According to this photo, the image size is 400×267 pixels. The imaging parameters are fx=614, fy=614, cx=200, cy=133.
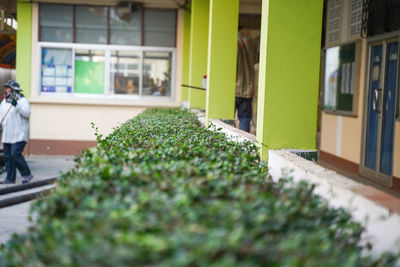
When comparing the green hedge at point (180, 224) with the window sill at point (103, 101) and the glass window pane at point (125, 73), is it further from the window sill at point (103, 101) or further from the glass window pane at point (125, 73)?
the glass window pane at point (125, 73)

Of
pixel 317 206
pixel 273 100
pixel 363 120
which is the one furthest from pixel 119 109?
pixel 317 206

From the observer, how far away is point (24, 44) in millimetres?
14500

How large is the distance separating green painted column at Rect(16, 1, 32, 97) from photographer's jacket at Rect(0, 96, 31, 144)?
377 centimetres

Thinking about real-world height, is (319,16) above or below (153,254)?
above

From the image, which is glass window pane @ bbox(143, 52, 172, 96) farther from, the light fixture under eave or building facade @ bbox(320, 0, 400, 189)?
building facade @ bbox(320, 0, 400, 189)

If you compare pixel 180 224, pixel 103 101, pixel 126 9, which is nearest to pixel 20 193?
pixel 103 101

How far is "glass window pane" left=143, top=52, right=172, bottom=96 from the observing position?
14992 mm

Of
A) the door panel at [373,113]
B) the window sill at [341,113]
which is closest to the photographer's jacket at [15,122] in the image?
the window sill at [341,113]

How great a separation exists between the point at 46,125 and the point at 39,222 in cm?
1267

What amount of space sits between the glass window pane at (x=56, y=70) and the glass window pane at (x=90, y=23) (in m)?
0.50

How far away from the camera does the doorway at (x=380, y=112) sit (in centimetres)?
898

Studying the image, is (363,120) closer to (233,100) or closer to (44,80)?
(233,100)

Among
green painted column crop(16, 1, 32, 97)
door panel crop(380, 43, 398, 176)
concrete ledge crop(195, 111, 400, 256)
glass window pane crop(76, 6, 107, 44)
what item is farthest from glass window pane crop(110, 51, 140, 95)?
concrete ledge crop(195, 111, 400, 256)

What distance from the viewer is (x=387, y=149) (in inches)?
361
